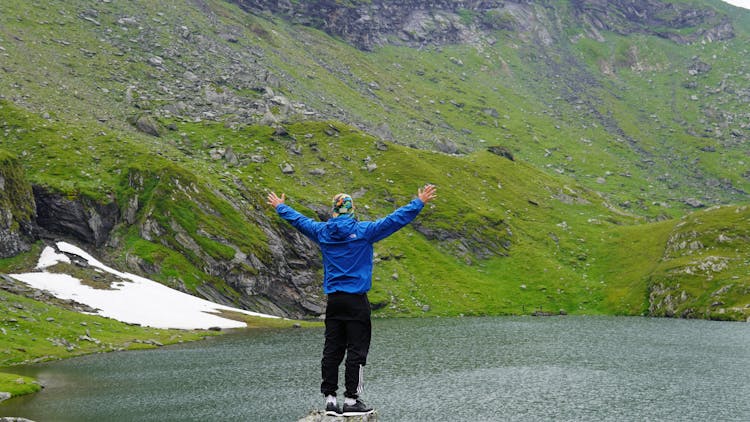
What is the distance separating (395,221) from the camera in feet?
48.7

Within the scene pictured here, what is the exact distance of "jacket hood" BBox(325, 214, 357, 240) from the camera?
1568 centimetres

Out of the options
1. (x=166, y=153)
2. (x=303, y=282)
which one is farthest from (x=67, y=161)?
(x=303, y=282)

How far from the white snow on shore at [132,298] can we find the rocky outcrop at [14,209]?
438cm

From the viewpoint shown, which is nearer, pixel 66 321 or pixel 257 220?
pixel 66 321

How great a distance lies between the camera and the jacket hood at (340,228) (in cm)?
1568

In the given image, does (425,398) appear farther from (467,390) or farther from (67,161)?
(67,161)

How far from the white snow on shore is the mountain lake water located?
11889mm

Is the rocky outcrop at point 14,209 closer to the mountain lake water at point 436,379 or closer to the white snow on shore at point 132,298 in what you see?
the white snow on shore at point 132,298

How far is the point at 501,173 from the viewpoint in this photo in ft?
651

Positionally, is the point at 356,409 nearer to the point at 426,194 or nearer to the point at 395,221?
the point at 395,221

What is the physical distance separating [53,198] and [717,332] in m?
112

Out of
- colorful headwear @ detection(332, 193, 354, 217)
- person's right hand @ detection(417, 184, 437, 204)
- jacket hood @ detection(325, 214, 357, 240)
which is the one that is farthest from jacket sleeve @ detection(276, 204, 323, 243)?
person's right hand @ detection(417, 184, 437, 204)

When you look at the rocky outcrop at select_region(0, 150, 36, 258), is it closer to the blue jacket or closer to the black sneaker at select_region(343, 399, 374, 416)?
the blue jacket

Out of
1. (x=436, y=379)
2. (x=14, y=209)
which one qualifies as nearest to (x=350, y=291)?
(x=436, y=379)
